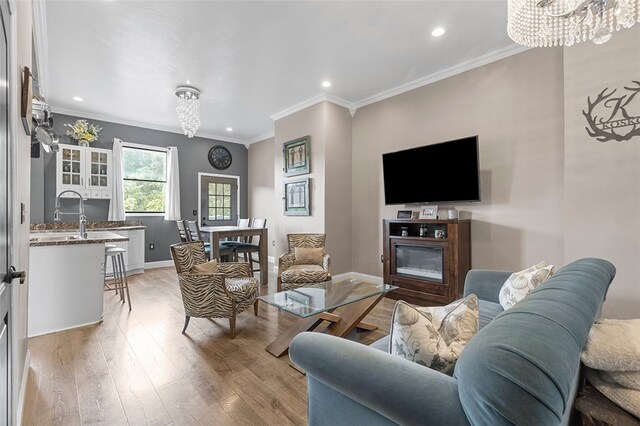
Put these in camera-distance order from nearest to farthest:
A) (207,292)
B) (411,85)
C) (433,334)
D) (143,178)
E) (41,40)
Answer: (433,334) → (207,292) → (41,40) → (411,85) → (143,178)

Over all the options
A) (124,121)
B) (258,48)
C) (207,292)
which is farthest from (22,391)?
(124,121)

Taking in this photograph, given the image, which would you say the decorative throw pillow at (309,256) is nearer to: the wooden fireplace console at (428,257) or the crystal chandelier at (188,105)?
the wooden fireplace console at (428,257)

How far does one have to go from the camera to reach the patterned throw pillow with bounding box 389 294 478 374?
1.01 metres

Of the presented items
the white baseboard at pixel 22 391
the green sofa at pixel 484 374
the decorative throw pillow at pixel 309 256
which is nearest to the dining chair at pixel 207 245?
the decorative throw pillow at pixel 309 256

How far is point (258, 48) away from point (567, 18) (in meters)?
2.78

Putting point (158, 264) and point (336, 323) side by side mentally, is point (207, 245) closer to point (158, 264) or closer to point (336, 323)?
point (158, 264)

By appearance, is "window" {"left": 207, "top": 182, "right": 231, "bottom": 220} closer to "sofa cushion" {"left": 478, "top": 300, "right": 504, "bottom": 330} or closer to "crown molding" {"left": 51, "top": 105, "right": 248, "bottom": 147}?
"crown molding" {"left": 51, "top": 105, "right": 248, "bottom": 147}

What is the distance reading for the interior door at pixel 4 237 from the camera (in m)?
1.10

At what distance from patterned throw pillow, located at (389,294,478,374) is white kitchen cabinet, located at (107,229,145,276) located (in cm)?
552

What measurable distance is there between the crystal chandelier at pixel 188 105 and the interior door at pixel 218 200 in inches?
88.9

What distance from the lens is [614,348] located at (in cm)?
88

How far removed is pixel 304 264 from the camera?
149 inches

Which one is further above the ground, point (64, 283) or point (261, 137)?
point (261, 137)

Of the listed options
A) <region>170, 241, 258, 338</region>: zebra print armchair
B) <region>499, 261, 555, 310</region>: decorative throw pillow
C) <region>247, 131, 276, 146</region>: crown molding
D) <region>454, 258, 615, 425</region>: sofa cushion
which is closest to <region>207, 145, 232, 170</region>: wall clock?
<region>247, 131, 276, 146</region>: crown molding
